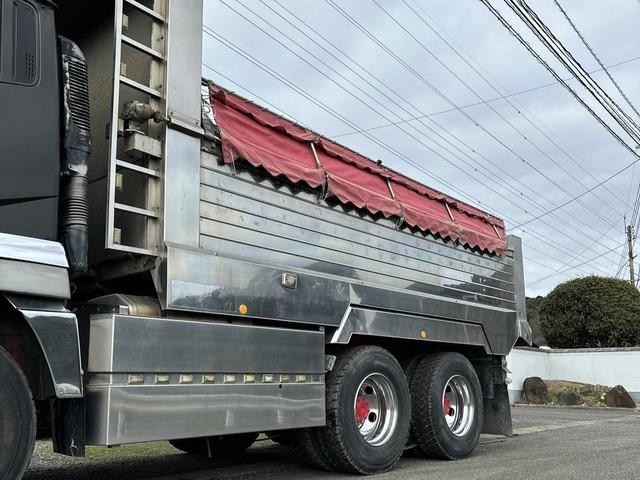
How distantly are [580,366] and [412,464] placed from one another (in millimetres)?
14305

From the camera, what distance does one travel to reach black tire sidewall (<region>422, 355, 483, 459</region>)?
669 cm

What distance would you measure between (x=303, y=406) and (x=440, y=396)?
2145 millimetres

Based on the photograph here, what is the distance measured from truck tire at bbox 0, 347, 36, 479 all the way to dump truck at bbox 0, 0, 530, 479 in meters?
0.01

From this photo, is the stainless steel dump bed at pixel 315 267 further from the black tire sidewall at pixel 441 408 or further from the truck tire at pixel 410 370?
the truck tire at pixel 410 370

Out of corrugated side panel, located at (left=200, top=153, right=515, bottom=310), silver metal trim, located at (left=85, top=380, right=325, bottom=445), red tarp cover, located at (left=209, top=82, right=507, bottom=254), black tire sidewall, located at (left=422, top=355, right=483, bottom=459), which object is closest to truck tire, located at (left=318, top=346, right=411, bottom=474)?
silver metal trim, located at (left=85, top=380, right=325, bottom=445)

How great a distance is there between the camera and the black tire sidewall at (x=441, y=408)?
6.69 metres

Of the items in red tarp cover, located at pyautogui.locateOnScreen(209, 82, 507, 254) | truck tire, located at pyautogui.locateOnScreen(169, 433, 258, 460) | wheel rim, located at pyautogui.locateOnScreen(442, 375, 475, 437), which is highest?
red tarp cover, located at pyautogui.locateOnScreen(209, 82, 507, 254)

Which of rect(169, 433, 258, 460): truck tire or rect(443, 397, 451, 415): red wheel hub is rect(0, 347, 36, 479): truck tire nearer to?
rect(169, 433, 258, 460): truck tire

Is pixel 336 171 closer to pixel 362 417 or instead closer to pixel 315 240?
pixel 315 240

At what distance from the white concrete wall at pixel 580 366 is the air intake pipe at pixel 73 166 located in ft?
50.7

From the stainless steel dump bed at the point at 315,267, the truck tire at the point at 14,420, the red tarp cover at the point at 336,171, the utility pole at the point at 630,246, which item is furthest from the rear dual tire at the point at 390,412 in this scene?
the utility pole at the point at 630,246

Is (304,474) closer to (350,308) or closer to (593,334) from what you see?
(350,308)

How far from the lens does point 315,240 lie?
5.63 m

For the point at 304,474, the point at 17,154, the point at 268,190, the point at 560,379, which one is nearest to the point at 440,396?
the point at 304,474
